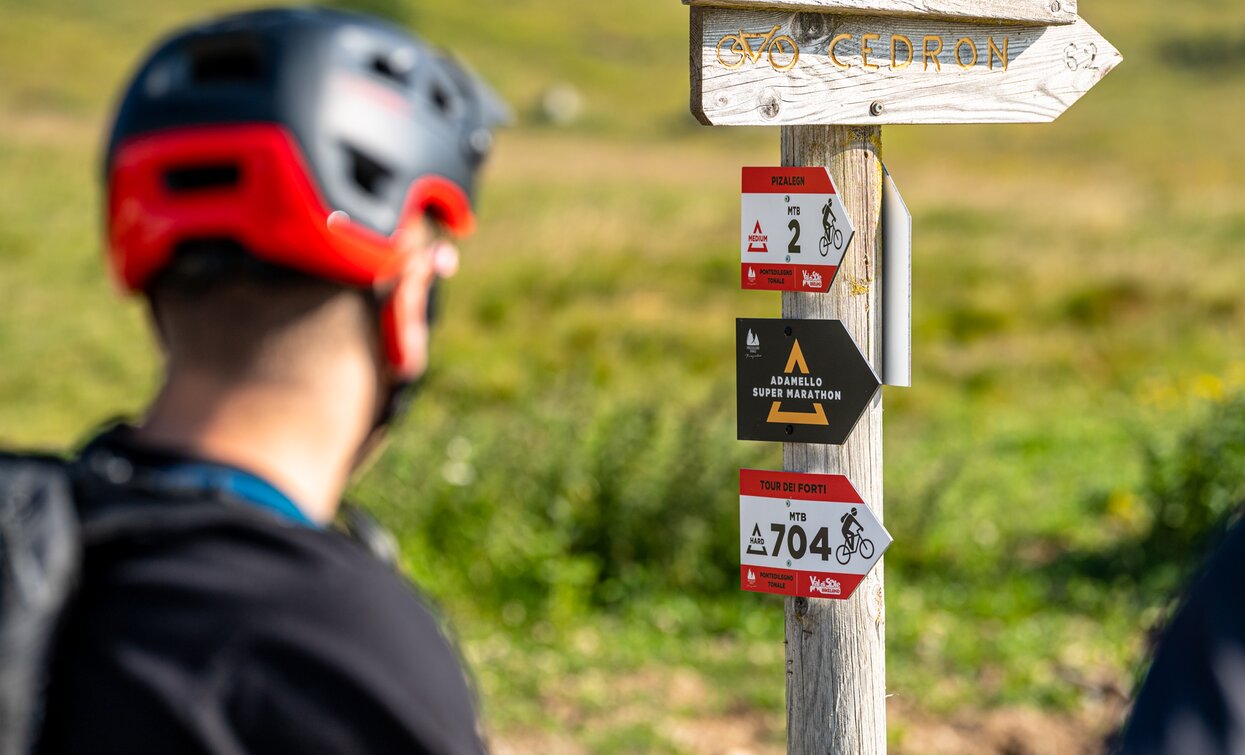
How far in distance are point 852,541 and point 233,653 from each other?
1871mm

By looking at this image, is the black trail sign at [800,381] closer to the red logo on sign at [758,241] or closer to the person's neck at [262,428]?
the red logo on sign at [758,241]

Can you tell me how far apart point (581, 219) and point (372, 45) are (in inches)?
565

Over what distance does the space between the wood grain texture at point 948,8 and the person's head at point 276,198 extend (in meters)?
1.29

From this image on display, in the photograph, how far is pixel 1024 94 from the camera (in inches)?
117

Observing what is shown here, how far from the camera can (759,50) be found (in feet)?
9.09

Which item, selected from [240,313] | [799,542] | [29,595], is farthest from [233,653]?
[799,542]

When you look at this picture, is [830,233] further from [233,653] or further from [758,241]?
[233,653]

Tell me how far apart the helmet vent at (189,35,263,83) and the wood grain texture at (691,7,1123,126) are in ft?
4.44

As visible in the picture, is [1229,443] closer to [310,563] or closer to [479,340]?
[310,563]

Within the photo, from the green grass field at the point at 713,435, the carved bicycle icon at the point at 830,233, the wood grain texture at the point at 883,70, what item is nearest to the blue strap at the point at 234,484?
the wood grain texture at the point at 883,70

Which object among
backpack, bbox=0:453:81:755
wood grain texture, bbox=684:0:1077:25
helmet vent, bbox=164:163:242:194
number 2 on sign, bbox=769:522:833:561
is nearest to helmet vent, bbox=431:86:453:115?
helmet vent, bbox=164:163:242:194

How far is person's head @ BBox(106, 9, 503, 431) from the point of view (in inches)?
57.9

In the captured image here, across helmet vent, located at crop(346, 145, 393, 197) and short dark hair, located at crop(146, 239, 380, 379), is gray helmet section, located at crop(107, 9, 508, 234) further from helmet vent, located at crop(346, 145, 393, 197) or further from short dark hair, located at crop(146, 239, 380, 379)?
short dark hair, located at crop(146, 239, 380, 379)

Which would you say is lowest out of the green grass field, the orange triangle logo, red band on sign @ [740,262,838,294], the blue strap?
the green grass field
